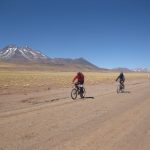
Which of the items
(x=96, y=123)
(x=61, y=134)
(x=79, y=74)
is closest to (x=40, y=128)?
(x=61, y=134)

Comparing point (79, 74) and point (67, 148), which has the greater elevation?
point (79, 74)

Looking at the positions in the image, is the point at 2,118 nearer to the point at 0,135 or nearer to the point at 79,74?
the point at 0,135

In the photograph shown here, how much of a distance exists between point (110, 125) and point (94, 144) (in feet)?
10.2

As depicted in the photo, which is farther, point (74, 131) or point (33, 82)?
point (33, 82)

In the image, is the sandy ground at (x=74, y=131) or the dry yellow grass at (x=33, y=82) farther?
the dry yellow grass at (x=33, y=82)

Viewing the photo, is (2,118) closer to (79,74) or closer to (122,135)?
(122,135)

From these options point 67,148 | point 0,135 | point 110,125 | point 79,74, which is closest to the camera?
point 67,148

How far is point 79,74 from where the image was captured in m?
22.7

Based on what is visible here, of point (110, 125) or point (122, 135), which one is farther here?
point (110, 125)

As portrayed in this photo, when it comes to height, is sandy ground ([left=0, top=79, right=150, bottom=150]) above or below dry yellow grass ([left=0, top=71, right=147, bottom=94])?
below

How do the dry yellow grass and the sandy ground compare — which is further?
the dry yellow grass

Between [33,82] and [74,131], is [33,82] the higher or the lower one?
the higher one

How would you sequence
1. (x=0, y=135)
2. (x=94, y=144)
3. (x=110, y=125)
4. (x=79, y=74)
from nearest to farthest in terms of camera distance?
(x=94, y=144) → (x=0, y=135) → (x=110, y=125) → (x=79, y=74)

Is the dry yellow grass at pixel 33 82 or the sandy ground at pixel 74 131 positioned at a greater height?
the dry yellow grass at pixel 33 82
